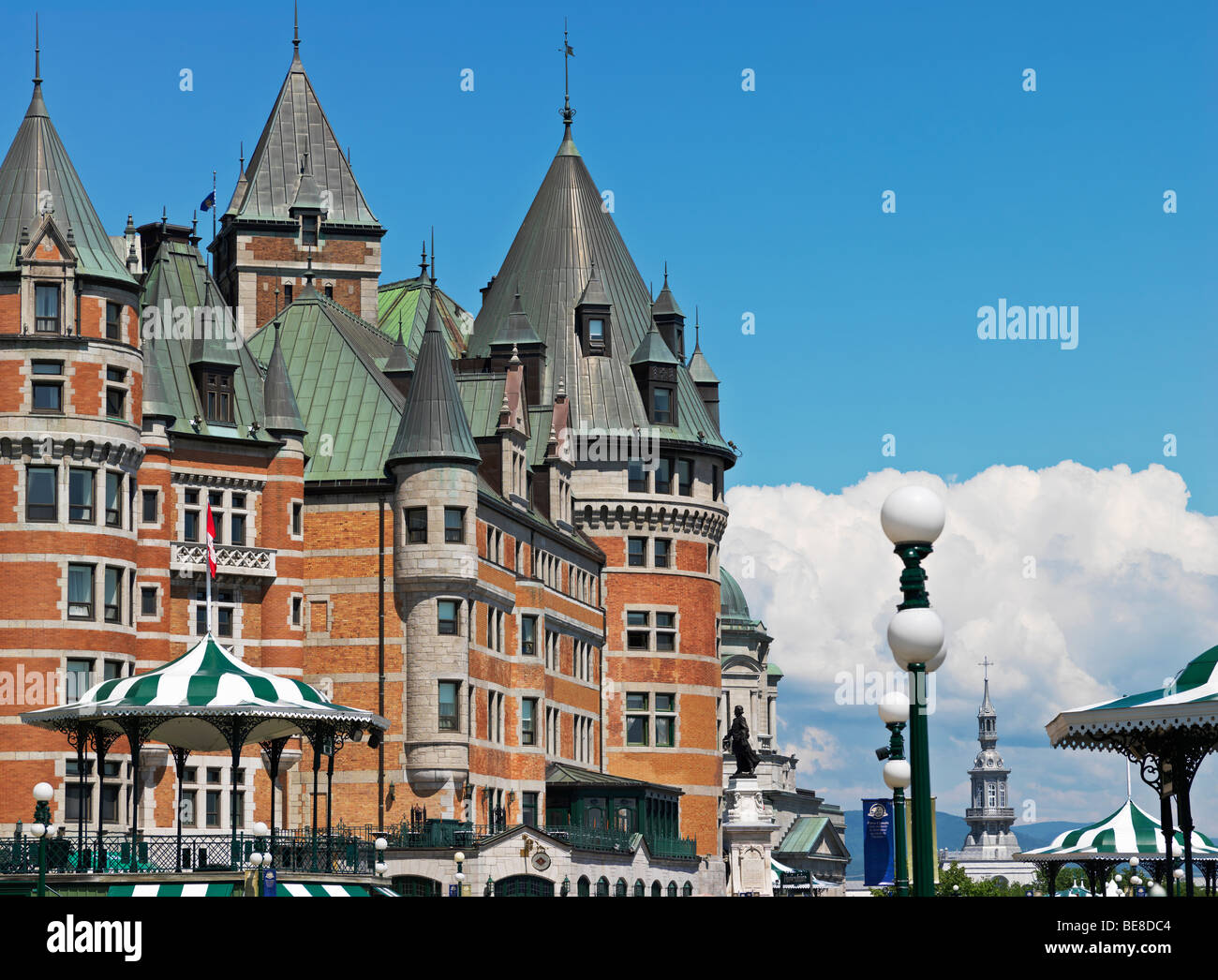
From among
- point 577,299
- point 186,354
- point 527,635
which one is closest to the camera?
point 186,354

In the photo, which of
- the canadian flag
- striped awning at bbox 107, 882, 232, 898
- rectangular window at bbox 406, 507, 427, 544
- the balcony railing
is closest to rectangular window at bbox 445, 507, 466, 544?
rectangular window at bbox 406, 507, 427, 544

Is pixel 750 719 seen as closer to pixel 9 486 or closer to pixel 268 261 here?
pixel 268 261

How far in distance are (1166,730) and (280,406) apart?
1919 inches

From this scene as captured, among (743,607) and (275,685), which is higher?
(743,607)

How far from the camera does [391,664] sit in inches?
2945

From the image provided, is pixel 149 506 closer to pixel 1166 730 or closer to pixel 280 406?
pixel 280 406

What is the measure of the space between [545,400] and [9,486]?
3558 centimetres

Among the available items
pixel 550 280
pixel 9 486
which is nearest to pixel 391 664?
pixel 9 486

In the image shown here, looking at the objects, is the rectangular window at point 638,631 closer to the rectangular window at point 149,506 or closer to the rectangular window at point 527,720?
the rectangular window at point 527,720

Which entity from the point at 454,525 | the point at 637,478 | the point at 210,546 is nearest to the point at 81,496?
the point at 210,546

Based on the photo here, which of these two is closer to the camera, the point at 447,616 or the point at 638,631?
the point at 447,616

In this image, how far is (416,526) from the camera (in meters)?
75.1
